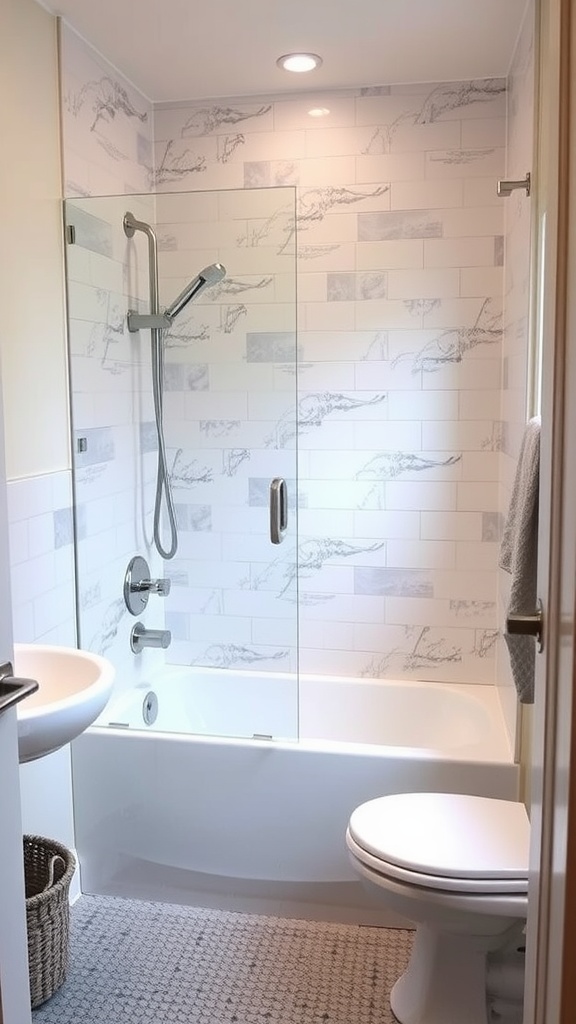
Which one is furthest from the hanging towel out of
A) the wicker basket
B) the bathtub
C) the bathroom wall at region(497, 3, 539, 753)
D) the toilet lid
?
the wicker basket

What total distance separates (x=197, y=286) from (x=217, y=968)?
200 cm

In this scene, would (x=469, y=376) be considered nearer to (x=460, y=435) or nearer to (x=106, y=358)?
(x=460, y=435)

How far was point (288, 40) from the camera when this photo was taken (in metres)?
2.60

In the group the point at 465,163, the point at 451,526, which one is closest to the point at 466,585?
the point at 451,526

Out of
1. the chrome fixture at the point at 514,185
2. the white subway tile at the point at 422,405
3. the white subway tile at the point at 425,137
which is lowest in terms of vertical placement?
the white subway tile at the point at 422,405

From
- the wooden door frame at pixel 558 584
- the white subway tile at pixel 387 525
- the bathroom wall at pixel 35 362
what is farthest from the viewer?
the white subway tile at pixel 387 525

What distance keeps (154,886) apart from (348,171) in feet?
8.20

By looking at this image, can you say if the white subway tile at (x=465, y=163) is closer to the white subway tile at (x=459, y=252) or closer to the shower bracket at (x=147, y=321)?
the white subway tile at (x=459, y=252)

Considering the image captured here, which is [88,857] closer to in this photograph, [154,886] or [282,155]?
[154,886]

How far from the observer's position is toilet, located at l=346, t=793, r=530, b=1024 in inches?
71.9

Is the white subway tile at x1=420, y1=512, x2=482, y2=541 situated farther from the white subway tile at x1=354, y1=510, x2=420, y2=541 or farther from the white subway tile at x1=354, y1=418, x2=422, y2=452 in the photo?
the white subway tile at x1=354, y1=418, x2=422, y2=452

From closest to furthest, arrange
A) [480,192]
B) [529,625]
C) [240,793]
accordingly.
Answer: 1. [529,625]
2. [240,793]
3. [480,192]

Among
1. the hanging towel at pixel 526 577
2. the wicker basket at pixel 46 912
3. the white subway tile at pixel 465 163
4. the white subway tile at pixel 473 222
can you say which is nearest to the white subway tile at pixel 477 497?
the white subway tile at pixel 473 222

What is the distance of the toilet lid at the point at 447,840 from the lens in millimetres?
1826
